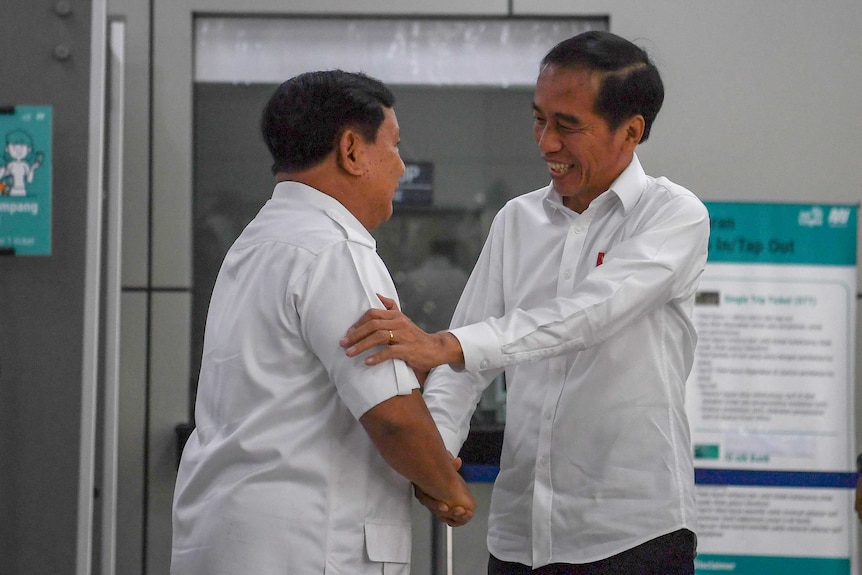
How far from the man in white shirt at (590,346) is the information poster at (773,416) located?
7.49 feet

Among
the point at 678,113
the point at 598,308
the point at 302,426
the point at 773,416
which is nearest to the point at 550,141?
the point at 598,308

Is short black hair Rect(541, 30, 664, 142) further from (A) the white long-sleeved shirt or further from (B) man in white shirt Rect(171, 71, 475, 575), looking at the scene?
(B) man in white shirt Rect(171, 71, 475, 575)

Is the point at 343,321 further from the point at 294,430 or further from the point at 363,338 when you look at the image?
the point at 294,430

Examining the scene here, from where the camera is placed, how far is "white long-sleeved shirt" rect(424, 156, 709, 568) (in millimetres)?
1771

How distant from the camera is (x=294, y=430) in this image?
1.54m

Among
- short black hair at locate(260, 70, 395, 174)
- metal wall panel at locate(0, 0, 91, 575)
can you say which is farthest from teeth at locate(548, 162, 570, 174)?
metal wall panel at locate(0, 0, 91, 575)

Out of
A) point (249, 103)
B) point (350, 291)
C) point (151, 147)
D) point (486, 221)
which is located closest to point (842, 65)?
point (486, 221)

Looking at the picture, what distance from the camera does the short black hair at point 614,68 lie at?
1949mm

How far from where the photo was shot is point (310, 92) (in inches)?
67.1

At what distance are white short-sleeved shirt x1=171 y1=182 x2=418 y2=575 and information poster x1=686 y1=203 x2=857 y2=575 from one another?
2.79m

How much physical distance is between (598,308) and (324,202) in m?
0.50

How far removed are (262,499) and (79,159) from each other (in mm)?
2498

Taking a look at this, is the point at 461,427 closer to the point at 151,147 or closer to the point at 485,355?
the point at 485,355

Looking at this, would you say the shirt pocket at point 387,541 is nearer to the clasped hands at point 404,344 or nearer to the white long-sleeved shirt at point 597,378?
the clasped hands at point 404,344
